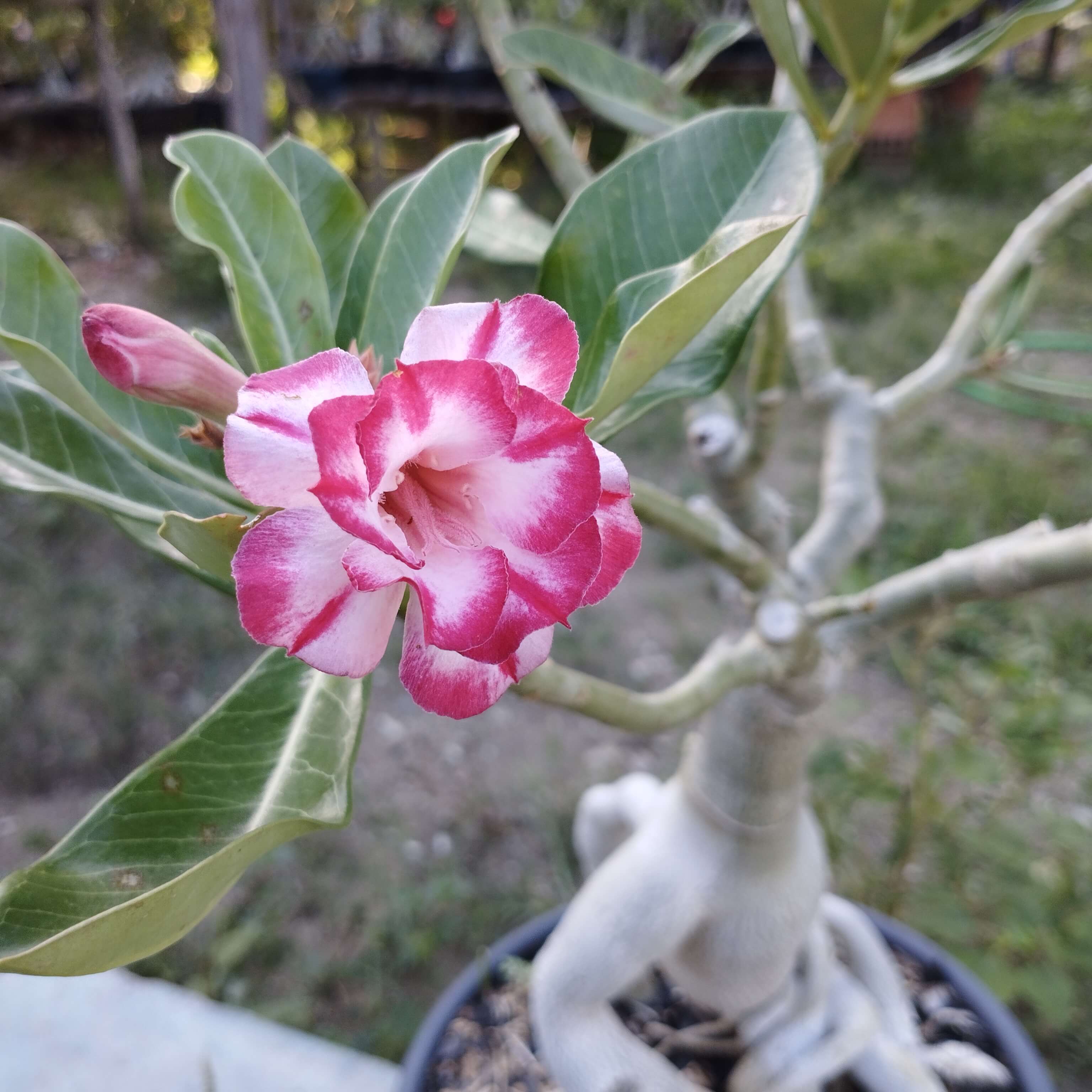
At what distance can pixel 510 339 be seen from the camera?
285 millimetres

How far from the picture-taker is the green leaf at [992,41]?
51 cm

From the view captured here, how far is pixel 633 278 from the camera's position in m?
0.41

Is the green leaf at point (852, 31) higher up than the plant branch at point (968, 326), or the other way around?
the green leaf at point (852, 31)

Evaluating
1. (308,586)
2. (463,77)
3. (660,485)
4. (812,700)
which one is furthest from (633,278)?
(463,77)

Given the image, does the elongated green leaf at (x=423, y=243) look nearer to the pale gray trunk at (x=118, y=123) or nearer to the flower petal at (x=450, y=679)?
the flower petal at (x=450, y=679)

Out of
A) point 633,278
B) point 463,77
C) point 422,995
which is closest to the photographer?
point 633,278

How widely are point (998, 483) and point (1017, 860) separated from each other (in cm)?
137

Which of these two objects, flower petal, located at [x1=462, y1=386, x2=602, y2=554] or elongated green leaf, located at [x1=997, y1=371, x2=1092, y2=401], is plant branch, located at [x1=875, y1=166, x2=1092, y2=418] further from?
flower petal, located at [x1=462, y1=386, x2=602, y2=554]

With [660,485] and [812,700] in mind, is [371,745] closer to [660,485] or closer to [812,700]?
[660,485]

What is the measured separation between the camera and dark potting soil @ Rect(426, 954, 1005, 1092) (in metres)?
0.92

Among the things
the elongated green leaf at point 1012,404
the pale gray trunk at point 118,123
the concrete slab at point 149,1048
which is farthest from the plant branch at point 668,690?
the pale gray trunk at point 118,123

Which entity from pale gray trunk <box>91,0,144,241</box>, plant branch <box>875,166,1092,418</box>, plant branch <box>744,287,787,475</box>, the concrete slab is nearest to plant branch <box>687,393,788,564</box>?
plant branch <box>744,287,787,475</box>

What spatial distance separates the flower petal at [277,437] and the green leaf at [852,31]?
0.40m

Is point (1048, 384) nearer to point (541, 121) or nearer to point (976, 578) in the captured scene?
point (976, 578)
